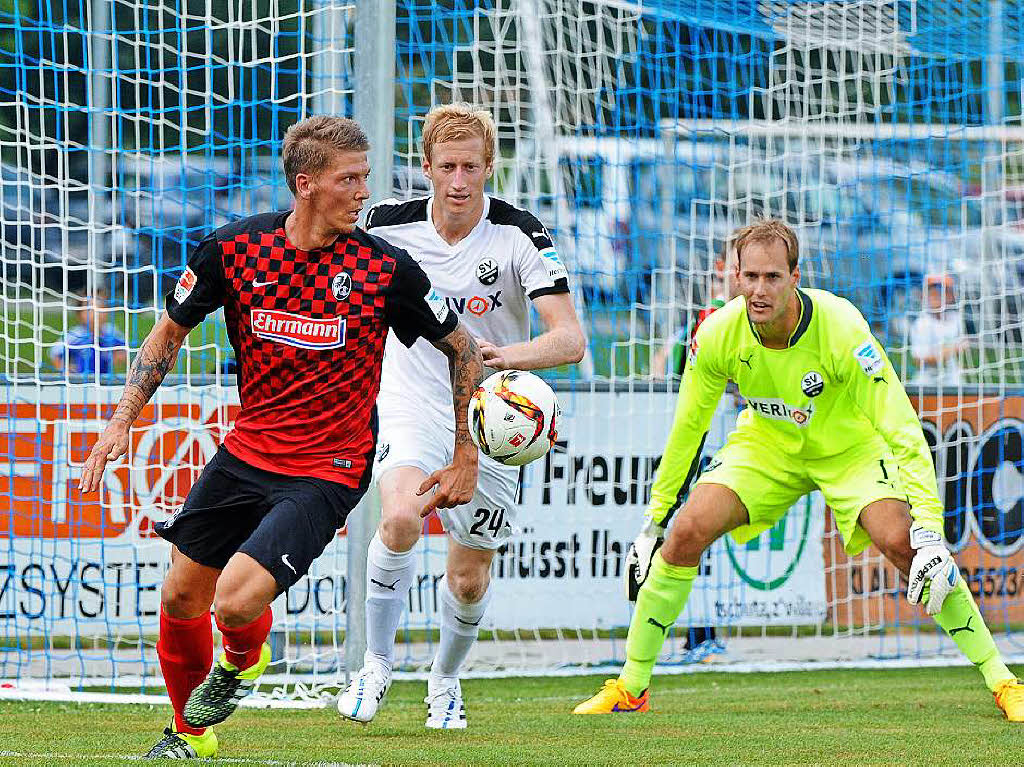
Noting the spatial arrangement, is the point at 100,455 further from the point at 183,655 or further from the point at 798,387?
the point at 798,387

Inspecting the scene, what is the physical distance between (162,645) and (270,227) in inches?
58.0

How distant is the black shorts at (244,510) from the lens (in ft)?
15.9

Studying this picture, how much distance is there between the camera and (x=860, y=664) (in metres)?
9.16

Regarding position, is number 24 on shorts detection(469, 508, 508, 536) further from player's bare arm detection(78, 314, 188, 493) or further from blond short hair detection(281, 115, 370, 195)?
Answer: blond short hair detection(281, 115, 370, 195)

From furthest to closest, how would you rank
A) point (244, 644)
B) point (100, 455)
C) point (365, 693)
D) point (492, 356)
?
point (365, 693) < point (492, 356) < point (244, 644) < point (100, 455)

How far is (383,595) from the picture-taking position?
236 inches

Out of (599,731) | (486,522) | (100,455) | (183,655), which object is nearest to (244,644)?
(183,655)

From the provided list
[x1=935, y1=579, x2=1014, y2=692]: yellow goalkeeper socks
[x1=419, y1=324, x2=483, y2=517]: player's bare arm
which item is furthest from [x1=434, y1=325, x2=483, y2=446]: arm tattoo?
[x1=935, y1=579, x2=1014, y2=692]: yellow goalkeeper socks

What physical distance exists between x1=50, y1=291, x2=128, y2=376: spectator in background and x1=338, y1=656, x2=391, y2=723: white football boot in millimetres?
3110

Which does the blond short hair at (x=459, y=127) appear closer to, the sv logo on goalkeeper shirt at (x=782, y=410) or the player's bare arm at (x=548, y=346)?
the player's bare arm at (x=548, y=346)

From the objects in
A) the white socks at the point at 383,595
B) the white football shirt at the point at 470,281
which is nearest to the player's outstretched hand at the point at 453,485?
the white socks at the point at 383,595

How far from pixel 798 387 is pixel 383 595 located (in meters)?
2.06

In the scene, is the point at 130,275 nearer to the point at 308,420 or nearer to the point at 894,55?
the point at 308,420

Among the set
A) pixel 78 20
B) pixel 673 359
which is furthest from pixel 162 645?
pixel 673 359
